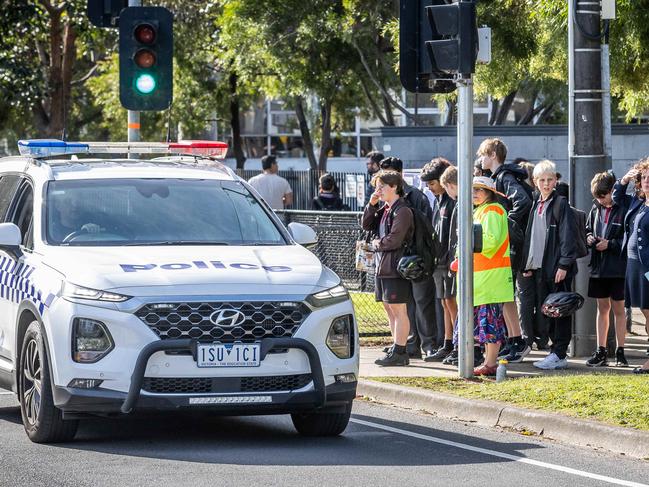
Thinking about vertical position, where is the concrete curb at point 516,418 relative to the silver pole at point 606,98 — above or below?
below

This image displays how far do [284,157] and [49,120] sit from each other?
23.1 meters

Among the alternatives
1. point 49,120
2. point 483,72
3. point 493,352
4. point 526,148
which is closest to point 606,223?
point 493,352

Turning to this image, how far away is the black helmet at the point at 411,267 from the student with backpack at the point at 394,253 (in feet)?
0.46

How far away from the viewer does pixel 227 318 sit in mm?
8664

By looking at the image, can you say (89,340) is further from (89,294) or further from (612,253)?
(612,253)

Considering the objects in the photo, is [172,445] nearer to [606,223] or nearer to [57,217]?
[57,217]

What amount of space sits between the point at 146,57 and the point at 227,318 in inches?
269

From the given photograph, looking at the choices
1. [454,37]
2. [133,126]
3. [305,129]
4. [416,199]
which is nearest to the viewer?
[454,37]

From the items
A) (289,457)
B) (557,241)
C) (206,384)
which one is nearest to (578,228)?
(557,241)

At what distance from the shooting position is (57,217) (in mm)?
9781

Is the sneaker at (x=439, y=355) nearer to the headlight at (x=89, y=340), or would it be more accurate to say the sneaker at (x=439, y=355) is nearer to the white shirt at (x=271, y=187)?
the headlight at (x=89, y=340)

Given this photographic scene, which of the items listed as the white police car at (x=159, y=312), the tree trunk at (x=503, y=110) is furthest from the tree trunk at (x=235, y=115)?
the white police car at (x=159, y=312)

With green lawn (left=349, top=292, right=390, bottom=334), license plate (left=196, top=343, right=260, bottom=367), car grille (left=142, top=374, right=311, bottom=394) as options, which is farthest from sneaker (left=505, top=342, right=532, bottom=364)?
license plate (left=196, top=343, right=260, bottom=367)

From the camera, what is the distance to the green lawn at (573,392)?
9.74 metres
